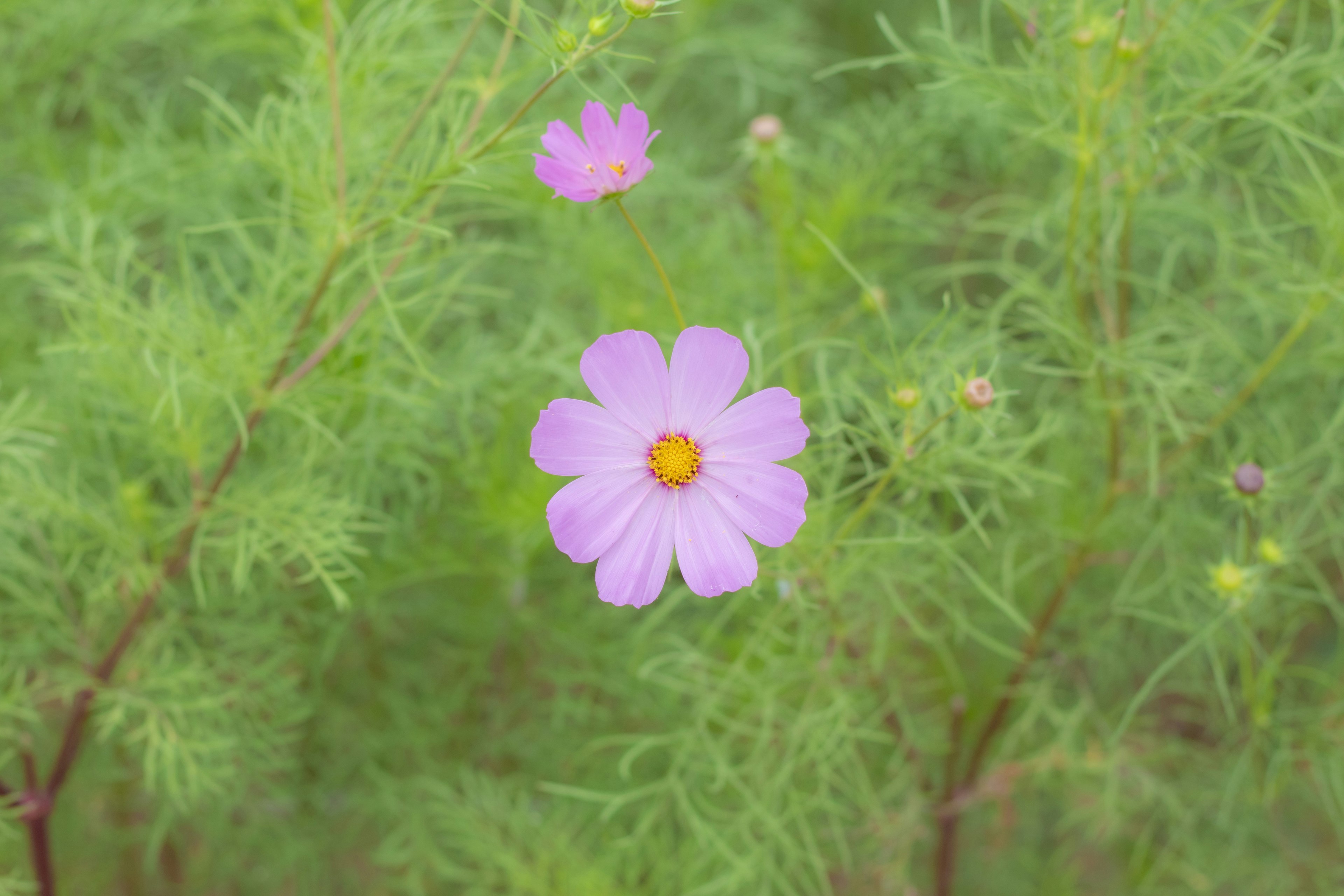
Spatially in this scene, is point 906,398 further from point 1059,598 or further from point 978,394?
point 1059,598

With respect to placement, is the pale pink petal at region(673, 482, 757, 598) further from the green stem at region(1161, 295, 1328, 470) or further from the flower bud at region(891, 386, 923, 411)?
the green stem at region(1161, 295, 1328, 470)

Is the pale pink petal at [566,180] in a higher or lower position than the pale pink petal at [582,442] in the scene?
higher

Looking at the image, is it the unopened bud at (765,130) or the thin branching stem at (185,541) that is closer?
the thin branching stem at (185,541)

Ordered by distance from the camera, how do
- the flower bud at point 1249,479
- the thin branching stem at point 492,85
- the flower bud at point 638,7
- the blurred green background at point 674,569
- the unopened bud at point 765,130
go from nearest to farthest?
the flower bud at point 638,7 → the thin branching stem at point 492,85 → the flower bud at point 1249,479 → the blurred green background at point 674,569 → the unopened bud at point 765,130

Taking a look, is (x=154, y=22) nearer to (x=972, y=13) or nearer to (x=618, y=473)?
(x=618, y=473)

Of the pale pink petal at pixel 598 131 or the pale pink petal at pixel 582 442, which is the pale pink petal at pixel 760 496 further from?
the pale pink petal at pixel 598 131

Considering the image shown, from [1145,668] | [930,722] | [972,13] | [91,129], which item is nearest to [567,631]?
[930,722]

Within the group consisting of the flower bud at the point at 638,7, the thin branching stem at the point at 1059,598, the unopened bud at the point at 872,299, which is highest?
the flower bud at the point at 638,7

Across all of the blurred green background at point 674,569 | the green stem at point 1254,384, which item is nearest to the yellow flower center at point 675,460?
the blurred green background at point 674,569
